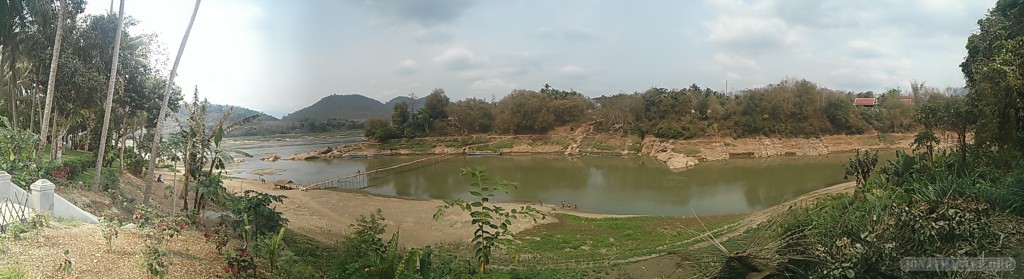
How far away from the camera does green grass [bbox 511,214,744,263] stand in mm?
6924

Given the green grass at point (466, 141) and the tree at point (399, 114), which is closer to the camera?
the green grass at point (466, 141)

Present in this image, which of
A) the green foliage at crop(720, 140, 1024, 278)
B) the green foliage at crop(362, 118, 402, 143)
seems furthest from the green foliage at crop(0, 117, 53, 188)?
the green foliage at crop(362, 118, 402, 143)

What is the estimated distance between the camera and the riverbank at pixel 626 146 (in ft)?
82.3

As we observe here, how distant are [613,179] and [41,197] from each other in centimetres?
1721

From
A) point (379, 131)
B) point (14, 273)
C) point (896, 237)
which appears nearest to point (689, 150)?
point (379, 131)

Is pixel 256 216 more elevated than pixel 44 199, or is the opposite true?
pixel 44 199

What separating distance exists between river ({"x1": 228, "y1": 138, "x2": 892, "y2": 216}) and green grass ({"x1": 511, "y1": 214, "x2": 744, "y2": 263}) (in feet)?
7.04

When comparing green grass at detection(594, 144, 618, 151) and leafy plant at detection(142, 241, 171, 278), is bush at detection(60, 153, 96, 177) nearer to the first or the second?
leafy plant at detection(142, 241, 171, 278)

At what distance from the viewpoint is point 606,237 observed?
8.67m

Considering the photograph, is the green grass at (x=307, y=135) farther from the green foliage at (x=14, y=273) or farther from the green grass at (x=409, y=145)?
the green foliage at (x=14, y=273)

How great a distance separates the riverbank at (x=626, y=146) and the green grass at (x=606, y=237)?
1200 centimetres

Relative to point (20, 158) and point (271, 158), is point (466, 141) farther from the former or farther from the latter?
point (20, 158)

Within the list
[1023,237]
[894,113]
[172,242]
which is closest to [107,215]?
[172,242]

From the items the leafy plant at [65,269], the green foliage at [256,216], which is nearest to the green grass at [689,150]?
the green foliage at [256,216]
